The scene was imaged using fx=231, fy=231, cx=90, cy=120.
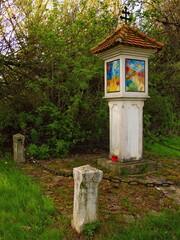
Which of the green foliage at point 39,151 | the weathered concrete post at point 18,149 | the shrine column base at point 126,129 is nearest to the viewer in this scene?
the shrine column base at point 126,129

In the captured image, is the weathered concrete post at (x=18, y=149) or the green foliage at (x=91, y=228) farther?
the weathered concrete post at (x=18, y=149)

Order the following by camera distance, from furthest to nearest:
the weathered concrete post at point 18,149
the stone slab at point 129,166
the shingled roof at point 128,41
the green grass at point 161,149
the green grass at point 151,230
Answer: the green grass at point 161,149 < the weathered concrete post at point 18,149 < the stone slab at point 129,166 < the shingled roof at point 128,41 < the green grass at point 151,230

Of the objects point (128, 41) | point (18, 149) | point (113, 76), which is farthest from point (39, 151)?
point (128, 41)

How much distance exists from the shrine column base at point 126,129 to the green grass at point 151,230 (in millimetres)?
2398

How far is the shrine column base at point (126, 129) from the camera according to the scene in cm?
571

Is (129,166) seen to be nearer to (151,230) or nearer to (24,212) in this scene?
(151,230)

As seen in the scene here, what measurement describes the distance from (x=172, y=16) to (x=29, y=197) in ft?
32.6

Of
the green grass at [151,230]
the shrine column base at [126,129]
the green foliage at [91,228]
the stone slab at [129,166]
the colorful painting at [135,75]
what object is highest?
the colorful painting at [135,75]

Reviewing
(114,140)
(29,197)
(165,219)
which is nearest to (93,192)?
(165,219)

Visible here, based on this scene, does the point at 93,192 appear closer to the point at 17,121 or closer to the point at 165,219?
the point at 165,219

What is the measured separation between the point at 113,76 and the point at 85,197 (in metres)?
3.61

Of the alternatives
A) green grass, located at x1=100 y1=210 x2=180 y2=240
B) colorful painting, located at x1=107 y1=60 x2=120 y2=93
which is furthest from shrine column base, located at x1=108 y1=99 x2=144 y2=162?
green grass, located at x1=100 y1=210 x2=180 y2=240

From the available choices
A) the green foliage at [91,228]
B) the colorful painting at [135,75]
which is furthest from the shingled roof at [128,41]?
the green foliage at [91,228]

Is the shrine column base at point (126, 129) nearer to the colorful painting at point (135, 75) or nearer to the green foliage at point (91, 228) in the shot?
the colorful painting at point (135, 75)
